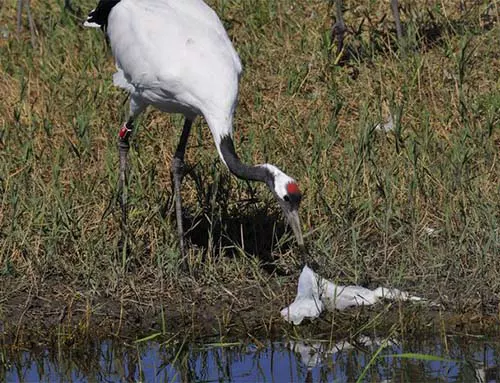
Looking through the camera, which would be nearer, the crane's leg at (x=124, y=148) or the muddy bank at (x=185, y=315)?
the muddy bank at (x=185, y=315)

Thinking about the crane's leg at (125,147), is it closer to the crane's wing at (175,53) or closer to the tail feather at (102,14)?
the crane's wing at (175,53)

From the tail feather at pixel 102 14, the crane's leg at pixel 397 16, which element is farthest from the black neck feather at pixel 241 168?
the crane's leg at pixel 397 16

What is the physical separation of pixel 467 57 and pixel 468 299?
2418mm

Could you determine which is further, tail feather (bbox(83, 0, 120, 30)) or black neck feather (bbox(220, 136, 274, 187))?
tail feather (bbox(83, 0, 120, 30))

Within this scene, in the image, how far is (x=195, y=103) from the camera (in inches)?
250

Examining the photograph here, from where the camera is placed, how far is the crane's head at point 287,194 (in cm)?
598

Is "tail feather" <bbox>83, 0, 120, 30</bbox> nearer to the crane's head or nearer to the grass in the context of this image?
the grass

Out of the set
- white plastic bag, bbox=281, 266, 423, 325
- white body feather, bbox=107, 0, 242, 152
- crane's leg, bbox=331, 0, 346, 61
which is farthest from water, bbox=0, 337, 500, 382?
crane's leg, bbox=331, 0, 346, 61

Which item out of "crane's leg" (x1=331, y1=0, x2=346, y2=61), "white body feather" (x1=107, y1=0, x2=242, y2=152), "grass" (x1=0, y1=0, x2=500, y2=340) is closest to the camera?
"white body feather" (x1=107, y1=0, x2=242, y2=152)

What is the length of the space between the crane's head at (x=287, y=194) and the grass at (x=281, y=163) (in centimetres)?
45

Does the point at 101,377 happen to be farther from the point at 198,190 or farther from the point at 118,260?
the point at 198,190

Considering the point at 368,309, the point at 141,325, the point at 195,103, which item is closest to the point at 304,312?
the point at 368,309

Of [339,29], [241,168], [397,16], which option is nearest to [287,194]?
[241,168]

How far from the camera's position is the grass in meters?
6.46
